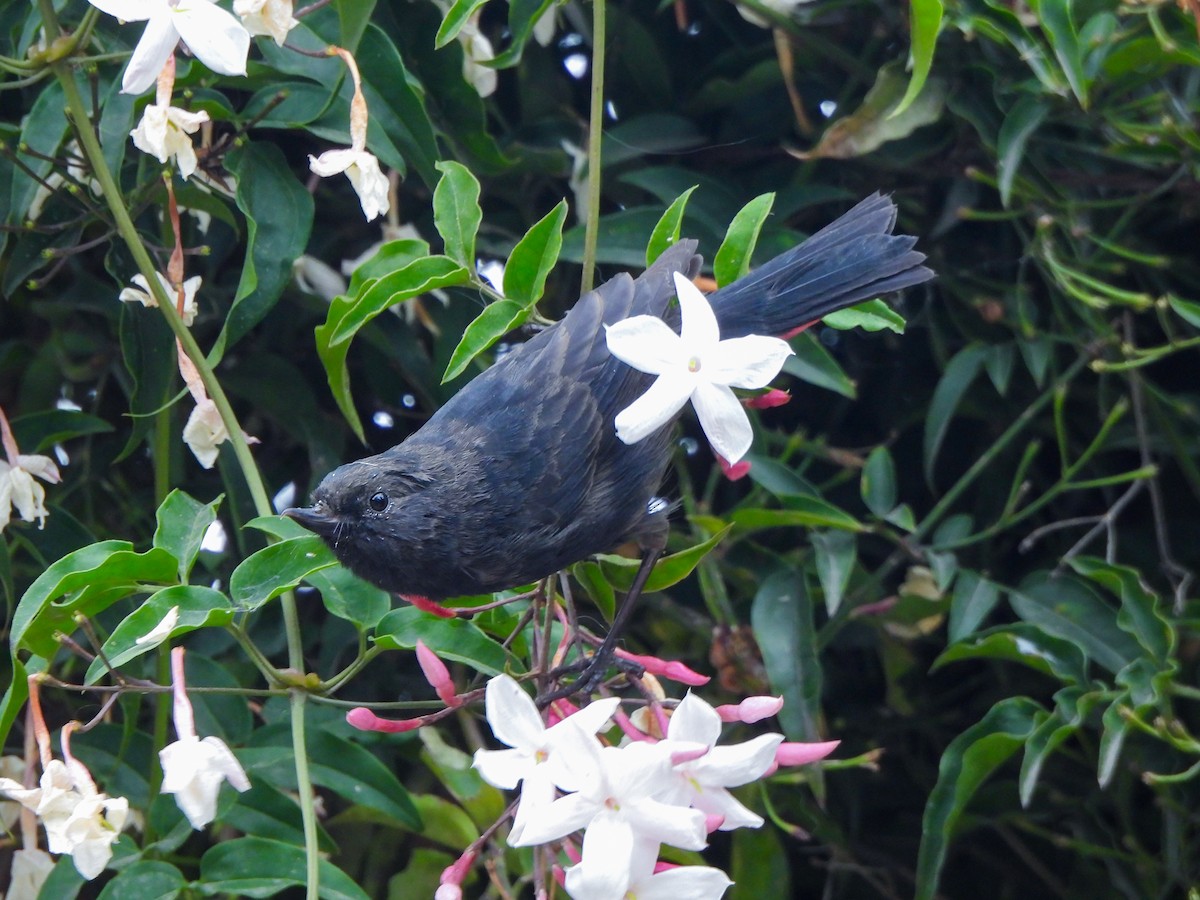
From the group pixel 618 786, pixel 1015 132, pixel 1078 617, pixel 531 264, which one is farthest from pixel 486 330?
pixel 1078 617

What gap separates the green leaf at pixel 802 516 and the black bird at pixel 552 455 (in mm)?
199

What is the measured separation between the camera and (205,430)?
154 centimetres

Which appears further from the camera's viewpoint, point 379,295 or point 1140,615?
point 1140,615

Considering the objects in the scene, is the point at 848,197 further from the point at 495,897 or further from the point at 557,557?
the point at 495,897

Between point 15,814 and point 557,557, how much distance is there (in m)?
0.89

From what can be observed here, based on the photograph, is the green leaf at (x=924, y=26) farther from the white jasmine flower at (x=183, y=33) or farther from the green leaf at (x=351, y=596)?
the green leaf at (x=351, y=596)

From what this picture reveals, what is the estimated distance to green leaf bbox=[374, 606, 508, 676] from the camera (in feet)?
4.60

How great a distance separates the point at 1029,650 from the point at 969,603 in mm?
112

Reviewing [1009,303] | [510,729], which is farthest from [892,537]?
[510,729]

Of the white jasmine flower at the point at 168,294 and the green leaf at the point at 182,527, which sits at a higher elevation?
the white jasmine flower at the point at 168,294

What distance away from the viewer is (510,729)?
1.17 metres

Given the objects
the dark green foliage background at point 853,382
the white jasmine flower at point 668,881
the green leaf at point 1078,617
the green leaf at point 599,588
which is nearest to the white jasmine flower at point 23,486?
the dark green foliage background at point 853,382

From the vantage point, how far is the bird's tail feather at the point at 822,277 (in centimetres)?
159

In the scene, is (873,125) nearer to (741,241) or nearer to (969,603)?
(741,241)
